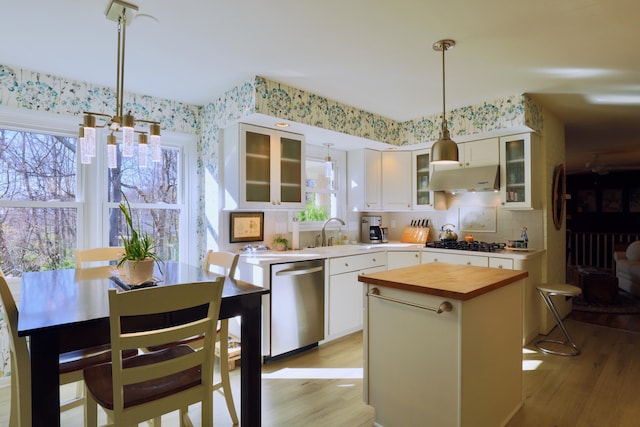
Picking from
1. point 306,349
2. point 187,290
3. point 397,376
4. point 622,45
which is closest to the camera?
point 187,290

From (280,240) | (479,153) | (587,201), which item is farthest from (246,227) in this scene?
(587,201)

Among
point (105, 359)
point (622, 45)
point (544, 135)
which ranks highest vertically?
point (622, 45)

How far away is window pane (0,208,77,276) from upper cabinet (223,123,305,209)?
136cm

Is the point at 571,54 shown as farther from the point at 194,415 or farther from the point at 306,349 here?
the point at 194,415

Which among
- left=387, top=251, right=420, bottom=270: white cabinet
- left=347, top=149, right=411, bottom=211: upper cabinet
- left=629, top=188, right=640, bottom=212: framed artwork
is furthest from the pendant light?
left=629, top=188, right=640, bottom=212: framed artwork

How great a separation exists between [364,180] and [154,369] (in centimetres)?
343

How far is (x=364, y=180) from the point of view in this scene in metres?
4.45

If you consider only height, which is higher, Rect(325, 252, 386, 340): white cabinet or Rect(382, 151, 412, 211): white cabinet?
Rect(382, 151, 412, 211): white cabinet

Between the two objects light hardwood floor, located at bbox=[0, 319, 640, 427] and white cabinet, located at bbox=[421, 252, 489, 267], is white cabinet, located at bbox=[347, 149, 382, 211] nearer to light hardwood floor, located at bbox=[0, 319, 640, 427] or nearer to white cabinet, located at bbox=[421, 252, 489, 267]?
white cabinet, located at bbox=[421, 252, 489, 267]

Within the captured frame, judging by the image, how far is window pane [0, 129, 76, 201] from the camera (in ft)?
9.10

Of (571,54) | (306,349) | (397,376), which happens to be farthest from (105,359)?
(571,54)

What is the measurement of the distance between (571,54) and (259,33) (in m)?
2.20

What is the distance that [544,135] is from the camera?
3822 mm

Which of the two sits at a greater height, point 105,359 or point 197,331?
point 197,331
